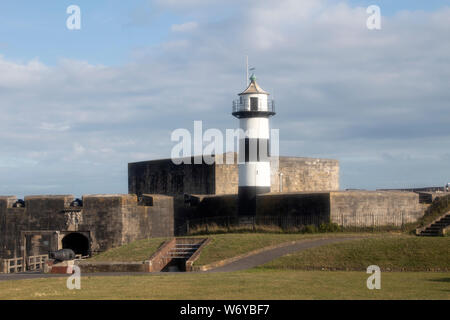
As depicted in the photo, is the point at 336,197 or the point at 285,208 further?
the point at 285,208

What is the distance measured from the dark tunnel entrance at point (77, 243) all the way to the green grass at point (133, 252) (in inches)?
320

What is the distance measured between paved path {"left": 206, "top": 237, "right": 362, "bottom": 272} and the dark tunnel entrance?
13481 mm

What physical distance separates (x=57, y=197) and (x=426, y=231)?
17.3 m

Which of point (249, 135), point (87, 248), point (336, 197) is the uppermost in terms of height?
point (249, 135)

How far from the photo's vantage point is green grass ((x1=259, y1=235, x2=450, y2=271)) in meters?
20.5

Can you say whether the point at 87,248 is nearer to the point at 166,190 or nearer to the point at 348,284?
the point at 166,190

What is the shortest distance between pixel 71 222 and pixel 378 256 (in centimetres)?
1638

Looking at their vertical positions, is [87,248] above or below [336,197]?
below

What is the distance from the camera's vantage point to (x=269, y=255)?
2342 cm

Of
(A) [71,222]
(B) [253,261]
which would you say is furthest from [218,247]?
(A) [71,222]

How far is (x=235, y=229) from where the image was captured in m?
32.3

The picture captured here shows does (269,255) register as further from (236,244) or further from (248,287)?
(248,287)

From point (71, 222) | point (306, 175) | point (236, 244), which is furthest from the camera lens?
point (306, 175)
